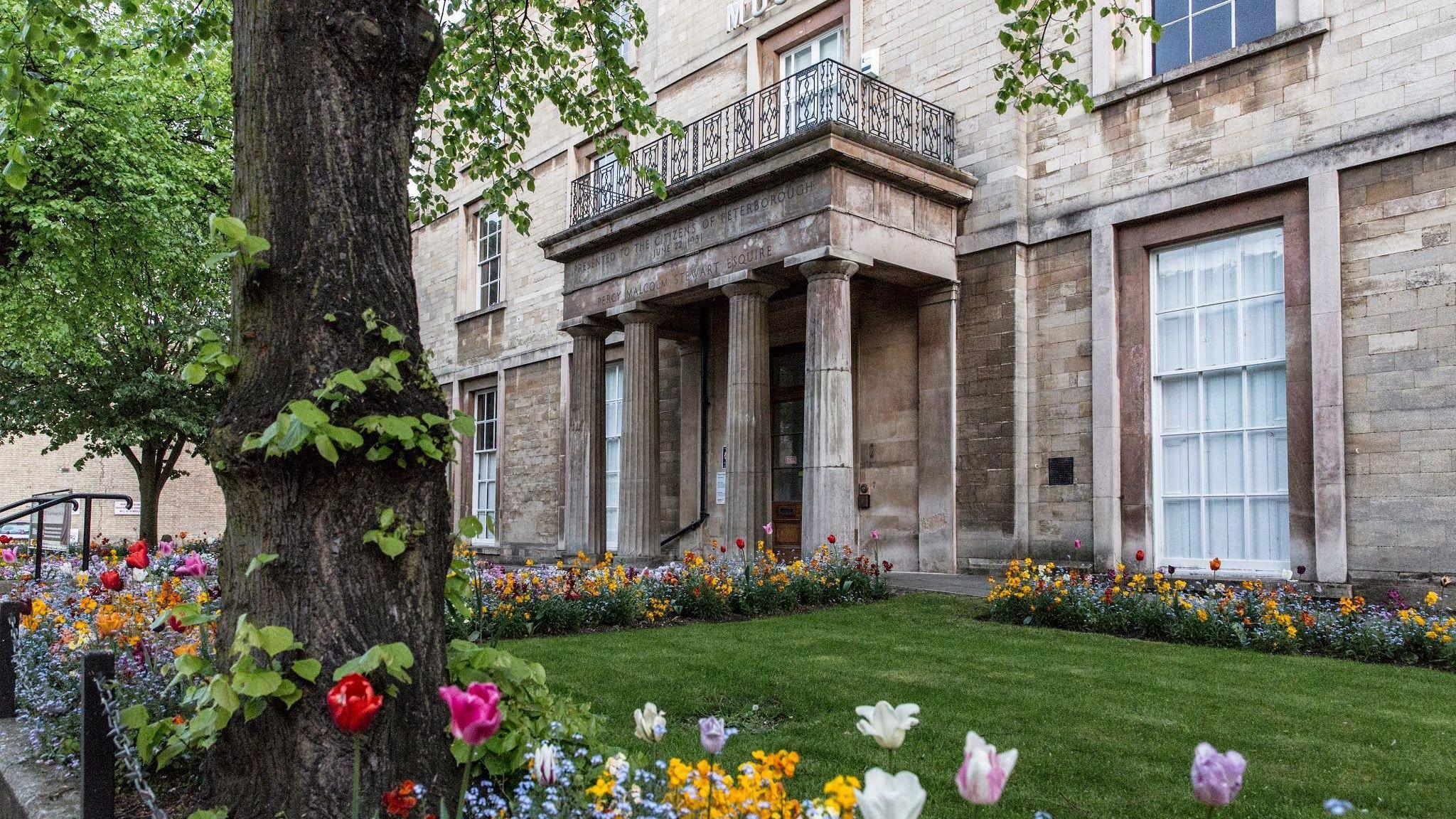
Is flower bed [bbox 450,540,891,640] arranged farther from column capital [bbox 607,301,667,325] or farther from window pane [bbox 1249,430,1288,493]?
column capital [bbox 607,301,667,325]

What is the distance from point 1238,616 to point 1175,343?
13.1 feet

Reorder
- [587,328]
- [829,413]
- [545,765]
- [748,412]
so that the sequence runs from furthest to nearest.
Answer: [587,328] → [748,412] → [829,413] → [545,765]

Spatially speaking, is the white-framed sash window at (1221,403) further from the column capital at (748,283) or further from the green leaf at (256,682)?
the green leaf at (256,682)

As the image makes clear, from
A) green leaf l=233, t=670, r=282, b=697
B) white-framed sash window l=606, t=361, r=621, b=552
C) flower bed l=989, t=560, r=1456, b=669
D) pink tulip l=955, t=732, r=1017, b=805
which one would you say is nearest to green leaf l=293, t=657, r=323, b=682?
green leaf l=233, t=670, r=282, b=697

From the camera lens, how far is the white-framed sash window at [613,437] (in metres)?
18.6

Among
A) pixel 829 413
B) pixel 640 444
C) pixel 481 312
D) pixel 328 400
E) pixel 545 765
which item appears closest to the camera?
pixel 545 765

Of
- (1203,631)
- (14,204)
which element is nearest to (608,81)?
(1203,631)

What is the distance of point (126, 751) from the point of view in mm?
3176

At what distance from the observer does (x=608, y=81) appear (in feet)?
27.8

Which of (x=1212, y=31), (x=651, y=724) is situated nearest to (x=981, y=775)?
(x=651, y=724)

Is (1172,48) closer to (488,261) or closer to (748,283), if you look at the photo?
(748,283)

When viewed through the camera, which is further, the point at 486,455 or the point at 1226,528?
the point at 486,455

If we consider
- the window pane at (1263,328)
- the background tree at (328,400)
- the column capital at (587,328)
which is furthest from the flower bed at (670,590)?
the background tree at (328,400)

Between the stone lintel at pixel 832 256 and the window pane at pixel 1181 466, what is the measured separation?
4.12 metres
